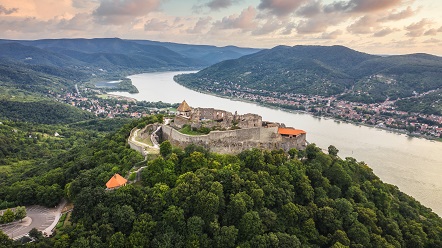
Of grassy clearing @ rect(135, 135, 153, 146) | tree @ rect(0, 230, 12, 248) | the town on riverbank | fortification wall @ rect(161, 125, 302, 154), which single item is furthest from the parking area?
the town on riverbank

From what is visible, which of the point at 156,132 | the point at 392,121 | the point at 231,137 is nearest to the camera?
the point at 231,137

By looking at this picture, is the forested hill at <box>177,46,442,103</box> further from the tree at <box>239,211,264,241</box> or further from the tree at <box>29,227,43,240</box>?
the tree at <box>29,227,43,240</box>

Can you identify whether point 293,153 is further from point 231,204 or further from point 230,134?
point 231,204

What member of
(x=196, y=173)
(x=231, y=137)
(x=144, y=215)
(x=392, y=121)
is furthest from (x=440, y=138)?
(x=144, y=215)

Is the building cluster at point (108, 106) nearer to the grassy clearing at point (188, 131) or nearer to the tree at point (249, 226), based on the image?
the grassy clearing at point (188, 131)

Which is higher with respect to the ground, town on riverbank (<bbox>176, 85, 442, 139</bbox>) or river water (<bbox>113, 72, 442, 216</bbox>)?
town on riverbank (<bbox>176, 85, 442, 139</bbox>)

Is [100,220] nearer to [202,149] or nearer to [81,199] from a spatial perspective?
[81,199]

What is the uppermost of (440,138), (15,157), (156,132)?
(156,132)
